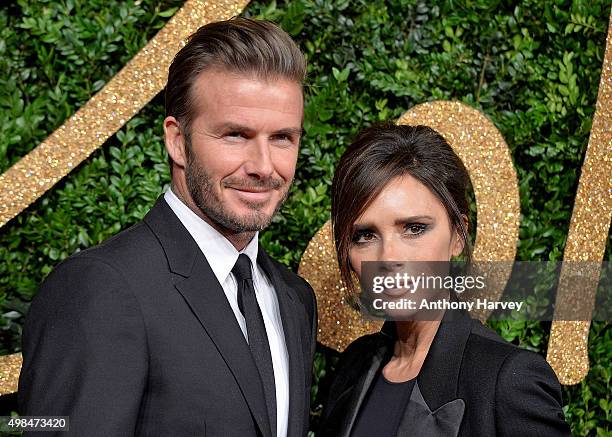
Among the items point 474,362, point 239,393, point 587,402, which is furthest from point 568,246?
point 239,393

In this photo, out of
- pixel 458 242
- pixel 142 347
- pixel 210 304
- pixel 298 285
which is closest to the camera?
pixel 142 347

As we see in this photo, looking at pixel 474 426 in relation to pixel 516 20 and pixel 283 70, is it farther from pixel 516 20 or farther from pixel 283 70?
pixel 516 20

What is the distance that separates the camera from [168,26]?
2520 mm

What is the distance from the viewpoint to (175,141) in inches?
71.4

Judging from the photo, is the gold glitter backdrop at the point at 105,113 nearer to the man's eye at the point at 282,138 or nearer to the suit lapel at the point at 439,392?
the man's eye at the point at 282,138

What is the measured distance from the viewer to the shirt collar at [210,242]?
1779mm

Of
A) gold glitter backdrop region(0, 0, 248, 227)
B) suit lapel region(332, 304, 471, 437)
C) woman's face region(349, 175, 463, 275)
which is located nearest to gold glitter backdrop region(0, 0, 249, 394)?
gold glitter backdrop region(0, 0, 248, 227)

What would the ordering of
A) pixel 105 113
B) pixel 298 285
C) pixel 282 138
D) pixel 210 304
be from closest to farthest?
1. pixel 210 304
2. pixel 282 138
3. pixel 298 285
4. pixel 105 113

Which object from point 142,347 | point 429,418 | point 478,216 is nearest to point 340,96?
point 478,216

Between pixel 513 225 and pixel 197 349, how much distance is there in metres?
1.28

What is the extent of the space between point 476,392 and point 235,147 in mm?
743

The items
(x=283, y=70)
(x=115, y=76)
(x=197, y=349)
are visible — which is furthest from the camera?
(x=115, y=76)

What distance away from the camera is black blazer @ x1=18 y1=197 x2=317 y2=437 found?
149cm

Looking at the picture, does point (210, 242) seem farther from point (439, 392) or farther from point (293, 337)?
point (439, 392)
